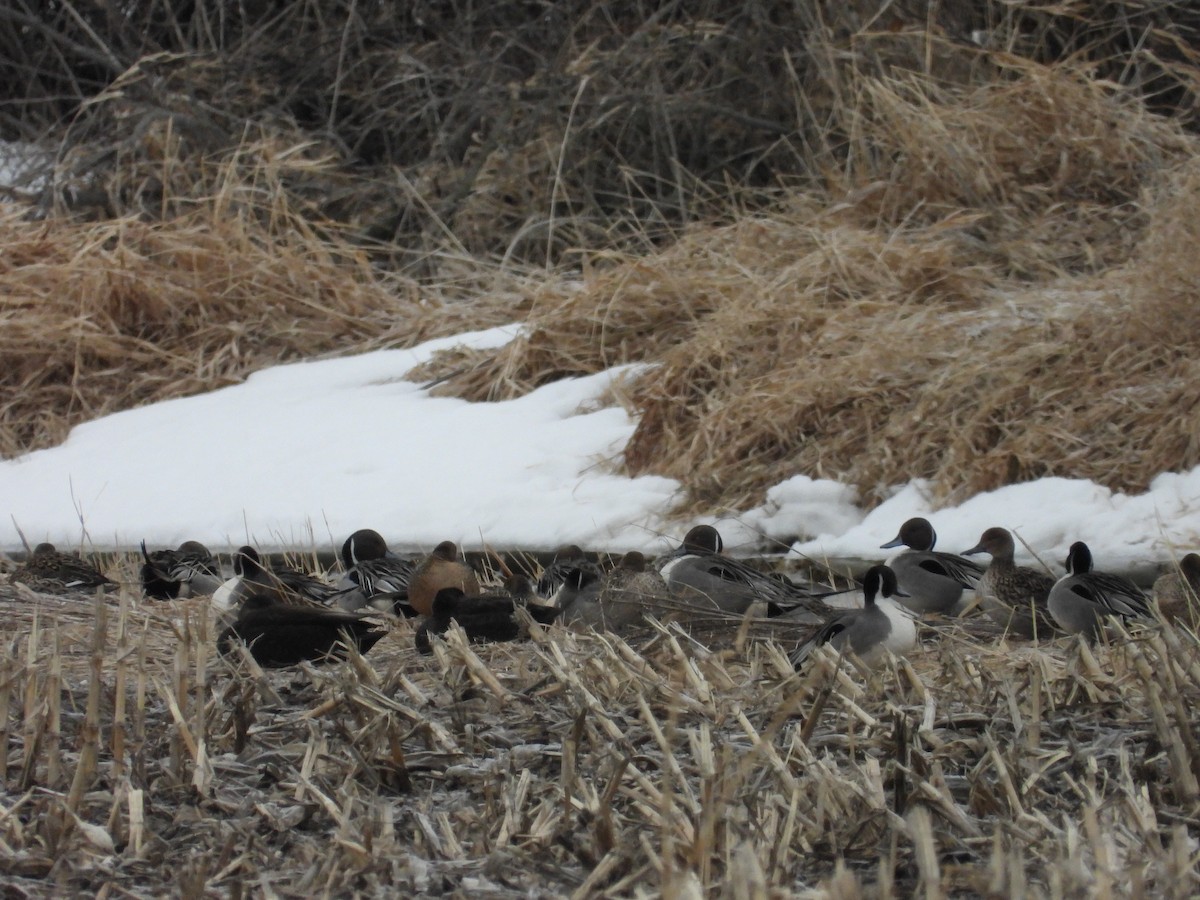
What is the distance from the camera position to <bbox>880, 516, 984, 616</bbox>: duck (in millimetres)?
5258

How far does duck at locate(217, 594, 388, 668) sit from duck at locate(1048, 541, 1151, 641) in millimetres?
1935

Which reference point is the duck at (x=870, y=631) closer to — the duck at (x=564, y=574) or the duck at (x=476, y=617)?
the duck at (x=476, y=617)

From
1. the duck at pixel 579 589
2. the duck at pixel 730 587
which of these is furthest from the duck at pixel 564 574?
the duck at pixel 730 587

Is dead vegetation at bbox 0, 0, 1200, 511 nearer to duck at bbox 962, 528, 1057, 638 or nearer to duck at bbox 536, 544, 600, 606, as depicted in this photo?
duck at bbox 536, 544, 600, 606

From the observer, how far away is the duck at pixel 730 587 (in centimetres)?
462

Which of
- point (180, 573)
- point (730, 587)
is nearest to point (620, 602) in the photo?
point (730, 587)

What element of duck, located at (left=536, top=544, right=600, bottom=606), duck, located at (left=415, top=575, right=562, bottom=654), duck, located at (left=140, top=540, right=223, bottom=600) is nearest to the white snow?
duck, located at (left=140, top=540, right=223, bottom=600)

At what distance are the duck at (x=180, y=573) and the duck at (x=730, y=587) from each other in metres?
1.74

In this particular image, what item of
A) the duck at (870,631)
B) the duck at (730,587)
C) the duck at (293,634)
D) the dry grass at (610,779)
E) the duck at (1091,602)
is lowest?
the duck at (730,587)

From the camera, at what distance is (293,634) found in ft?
13.1

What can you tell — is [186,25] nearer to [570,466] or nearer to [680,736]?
[570,466]

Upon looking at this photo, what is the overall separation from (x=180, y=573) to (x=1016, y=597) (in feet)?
9.90

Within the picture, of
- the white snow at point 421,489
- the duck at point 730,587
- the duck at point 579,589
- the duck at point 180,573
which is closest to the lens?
the duck at point 730,587

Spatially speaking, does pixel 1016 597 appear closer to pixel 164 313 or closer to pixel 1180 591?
pixel 1180 591
